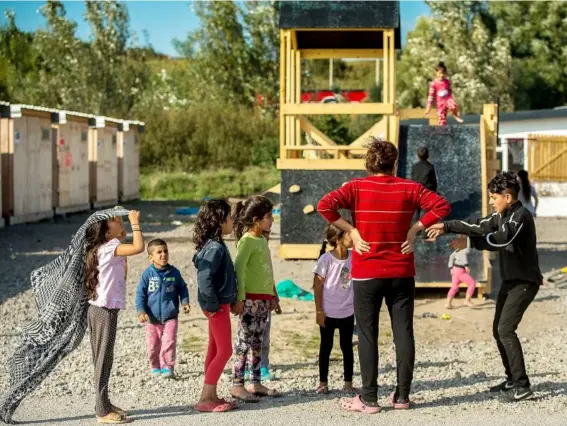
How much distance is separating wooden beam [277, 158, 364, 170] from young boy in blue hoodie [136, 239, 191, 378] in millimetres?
8682

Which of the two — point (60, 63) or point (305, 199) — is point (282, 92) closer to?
point (305, 199)

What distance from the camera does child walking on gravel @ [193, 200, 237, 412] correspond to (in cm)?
789

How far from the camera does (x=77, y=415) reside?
25.7 feet

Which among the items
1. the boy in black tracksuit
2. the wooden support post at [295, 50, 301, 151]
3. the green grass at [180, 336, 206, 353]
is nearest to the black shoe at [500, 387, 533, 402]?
the boy in black tracksuit

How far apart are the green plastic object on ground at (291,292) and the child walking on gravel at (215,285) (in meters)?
6.27

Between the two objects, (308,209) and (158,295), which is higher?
(308,209)

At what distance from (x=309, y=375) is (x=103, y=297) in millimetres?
2446

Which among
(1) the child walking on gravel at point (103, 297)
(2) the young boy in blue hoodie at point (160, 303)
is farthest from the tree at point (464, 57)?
(1) the child walking on gravel at point (103, 297)

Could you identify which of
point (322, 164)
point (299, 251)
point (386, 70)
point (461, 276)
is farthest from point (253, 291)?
point (386, 70)

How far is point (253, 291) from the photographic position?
8.41 m

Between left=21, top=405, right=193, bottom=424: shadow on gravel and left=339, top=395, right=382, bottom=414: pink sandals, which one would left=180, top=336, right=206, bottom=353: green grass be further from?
left=339, top=395, right=382, bottom=414: pink sandals

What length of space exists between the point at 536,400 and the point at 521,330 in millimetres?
4124

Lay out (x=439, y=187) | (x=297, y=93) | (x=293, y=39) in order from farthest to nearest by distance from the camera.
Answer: (x=297, y=93) < (x=293, y=39) < (x=439, y=187)

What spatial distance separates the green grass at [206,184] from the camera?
42156 mm
